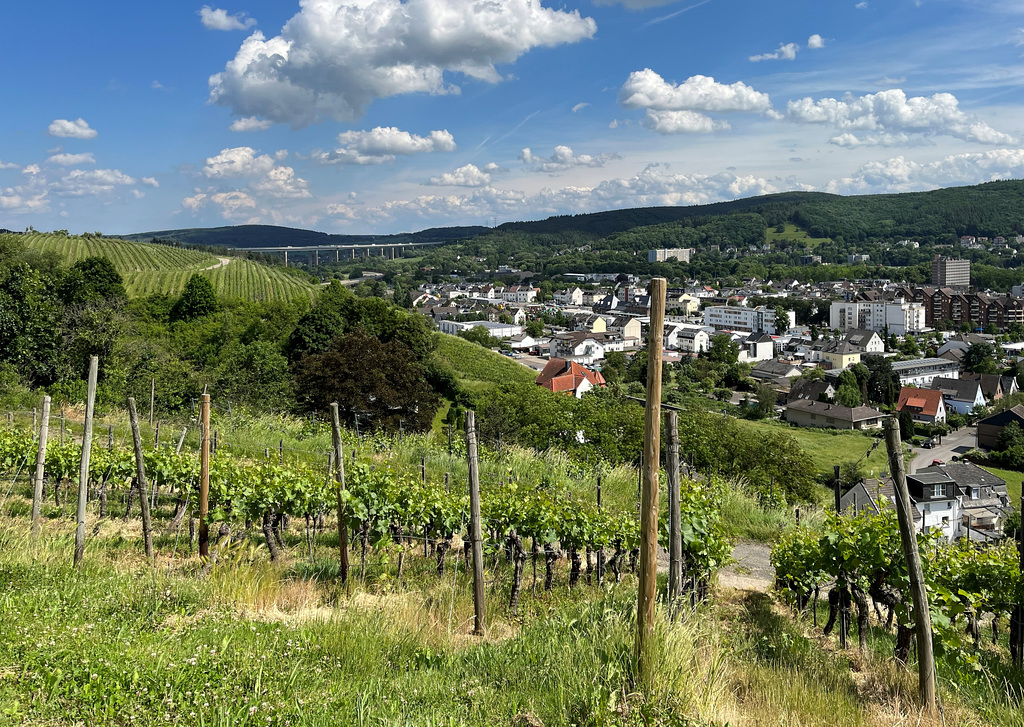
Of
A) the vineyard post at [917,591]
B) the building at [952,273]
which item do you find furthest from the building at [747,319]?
the vineyard post at [917,591]

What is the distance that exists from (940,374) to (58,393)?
277 feet

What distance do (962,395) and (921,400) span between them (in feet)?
22.1

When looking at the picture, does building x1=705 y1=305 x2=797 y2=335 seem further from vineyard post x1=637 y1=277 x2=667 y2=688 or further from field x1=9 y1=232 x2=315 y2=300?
vineyard post x1=637 y1=277 x2=667 y2=688

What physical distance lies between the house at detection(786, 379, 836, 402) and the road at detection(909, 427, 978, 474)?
1046 centimetres

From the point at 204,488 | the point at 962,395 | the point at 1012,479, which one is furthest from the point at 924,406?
the point at 204,488

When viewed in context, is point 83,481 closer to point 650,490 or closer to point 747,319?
point 650,490

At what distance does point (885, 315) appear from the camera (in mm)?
106125

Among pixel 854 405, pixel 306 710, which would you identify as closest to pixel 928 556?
pixel 306 710

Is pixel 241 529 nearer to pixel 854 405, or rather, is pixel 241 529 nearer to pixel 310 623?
pixel 310 623

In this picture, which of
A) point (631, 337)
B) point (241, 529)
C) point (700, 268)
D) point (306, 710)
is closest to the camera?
point (306, 710)

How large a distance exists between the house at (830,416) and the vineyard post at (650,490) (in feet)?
194

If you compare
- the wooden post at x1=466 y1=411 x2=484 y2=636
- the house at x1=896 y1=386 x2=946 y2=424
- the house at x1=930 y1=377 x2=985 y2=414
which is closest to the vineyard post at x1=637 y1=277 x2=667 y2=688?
the wooden post at x1=466 y1=411 x2=484 y2=636

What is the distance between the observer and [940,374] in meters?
76.4

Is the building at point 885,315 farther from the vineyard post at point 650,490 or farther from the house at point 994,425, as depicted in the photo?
the vineyard post at point 650,490
